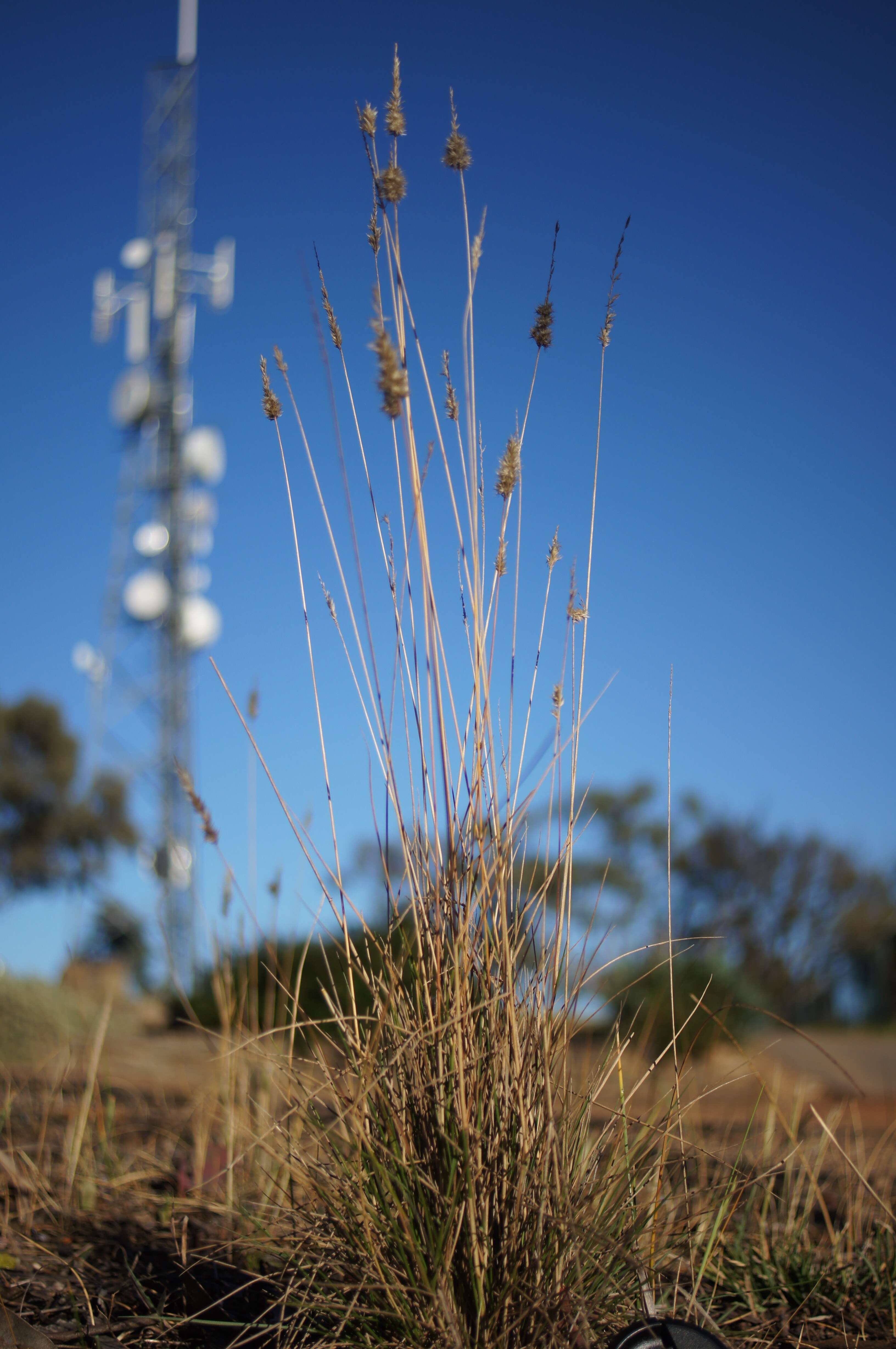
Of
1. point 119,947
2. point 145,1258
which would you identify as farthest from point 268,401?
point 119,947

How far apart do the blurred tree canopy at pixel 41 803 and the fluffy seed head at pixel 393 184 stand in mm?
17021

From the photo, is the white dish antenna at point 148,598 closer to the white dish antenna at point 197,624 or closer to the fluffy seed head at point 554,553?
the white dish antenna at point 197,624

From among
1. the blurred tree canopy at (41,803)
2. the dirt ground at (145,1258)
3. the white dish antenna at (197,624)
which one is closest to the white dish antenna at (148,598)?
the white dish antenna at (197,624)

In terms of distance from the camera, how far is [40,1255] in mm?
1643

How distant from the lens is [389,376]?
103 cm

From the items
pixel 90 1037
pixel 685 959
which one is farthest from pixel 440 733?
pixel 685 959

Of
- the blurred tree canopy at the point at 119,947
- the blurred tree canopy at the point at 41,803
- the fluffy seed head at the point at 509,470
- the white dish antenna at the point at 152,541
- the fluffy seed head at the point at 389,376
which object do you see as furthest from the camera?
the blurred tree canopy at the point at 41,803

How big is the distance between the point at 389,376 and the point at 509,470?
22 cm

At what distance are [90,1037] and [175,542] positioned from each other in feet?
20.5

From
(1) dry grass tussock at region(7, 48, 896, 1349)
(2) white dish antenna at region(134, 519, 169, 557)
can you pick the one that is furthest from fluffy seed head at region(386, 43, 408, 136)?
(2) white dish antenna at region(134, 519, 169, 557)

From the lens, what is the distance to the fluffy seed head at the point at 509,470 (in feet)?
3.84

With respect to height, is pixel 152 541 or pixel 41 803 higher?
pixel 152 541

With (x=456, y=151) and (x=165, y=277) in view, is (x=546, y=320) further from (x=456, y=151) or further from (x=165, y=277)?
(x=165, y=277)

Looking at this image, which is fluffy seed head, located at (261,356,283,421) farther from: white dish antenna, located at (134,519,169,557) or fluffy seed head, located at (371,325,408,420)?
white dish antenna, located at (134,519,169,557)
